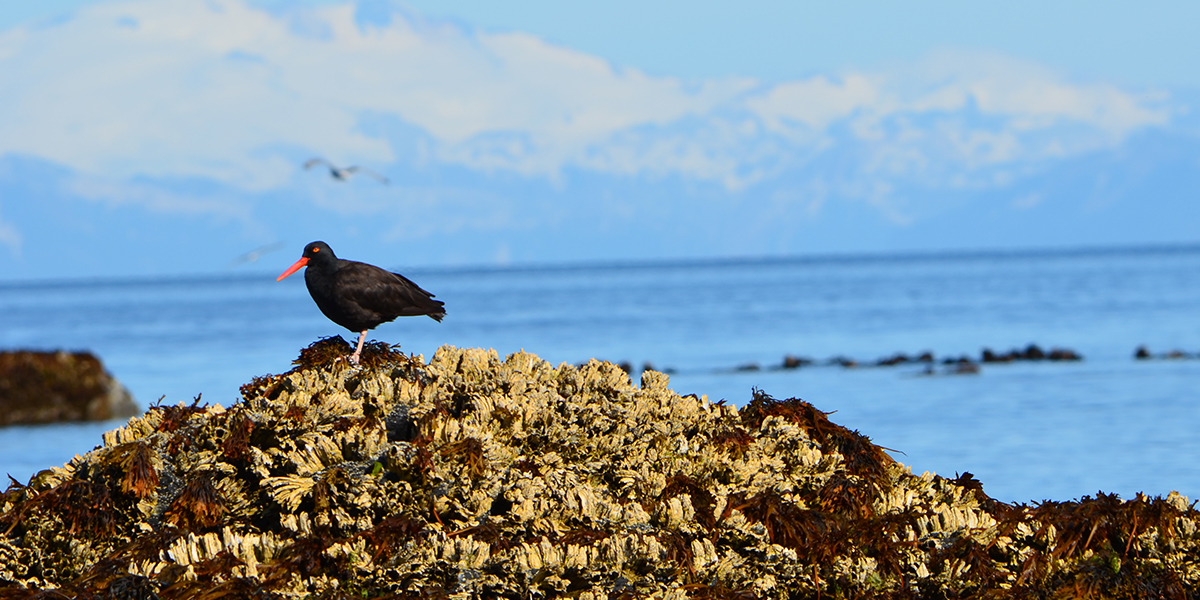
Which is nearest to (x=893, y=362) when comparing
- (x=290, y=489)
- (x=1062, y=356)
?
(x=1062, y=356)

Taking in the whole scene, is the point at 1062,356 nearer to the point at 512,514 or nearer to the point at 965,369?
the point at 965,369

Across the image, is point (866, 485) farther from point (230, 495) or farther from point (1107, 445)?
Answer: point (1107, 445)

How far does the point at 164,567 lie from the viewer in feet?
17.6

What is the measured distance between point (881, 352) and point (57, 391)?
3389cm

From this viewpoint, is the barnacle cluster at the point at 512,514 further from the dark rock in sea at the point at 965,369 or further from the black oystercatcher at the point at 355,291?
the dark rock in sea at the point at 965,369

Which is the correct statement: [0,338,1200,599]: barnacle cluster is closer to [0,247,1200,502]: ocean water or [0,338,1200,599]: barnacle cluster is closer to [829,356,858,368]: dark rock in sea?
[0,247,1200,502]: ocean water

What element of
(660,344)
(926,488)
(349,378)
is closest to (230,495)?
(349,378)

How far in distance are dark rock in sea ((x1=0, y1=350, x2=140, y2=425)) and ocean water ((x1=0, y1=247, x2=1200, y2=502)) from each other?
674 mm

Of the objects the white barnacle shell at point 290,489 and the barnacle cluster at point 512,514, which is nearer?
the barnacle cluster at point 512,514

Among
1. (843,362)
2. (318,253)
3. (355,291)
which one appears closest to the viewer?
(355,291)

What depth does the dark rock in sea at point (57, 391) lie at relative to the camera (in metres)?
28.4

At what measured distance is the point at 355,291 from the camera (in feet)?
27.5

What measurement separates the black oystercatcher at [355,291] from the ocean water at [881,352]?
27 centimetres

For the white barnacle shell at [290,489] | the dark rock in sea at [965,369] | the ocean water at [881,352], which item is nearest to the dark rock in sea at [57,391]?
the ocean water at [881,352]
